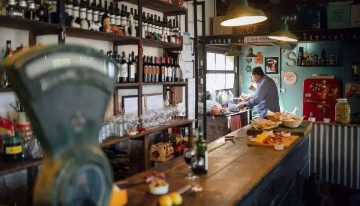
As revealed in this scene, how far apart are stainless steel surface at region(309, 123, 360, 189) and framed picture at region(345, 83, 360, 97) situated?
11.2 feet

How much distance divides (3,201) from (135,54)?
237 cm

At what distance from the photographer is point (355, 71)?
7879 millimetres

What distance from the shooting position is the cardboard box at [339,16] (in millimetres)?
6543

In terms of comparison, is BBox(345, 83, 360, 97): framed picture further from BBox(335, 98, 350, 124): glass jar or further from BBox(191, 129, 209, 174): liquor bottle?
BBox(191, 129, 209, 174): liquor bottle

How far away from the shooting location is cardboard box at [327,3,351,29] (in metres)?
6.54

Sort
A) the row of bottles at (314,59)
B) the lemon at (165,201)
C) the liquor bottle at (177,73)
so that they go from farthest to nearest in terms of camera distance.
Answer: the row of bottles at (314,59), the liquor bottle at (177,73), the lemon at (165,201)

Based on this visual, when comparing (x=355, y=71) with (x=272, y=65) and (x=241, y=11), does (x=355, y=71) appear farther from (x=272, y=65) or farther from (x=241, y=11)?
(x=241, y=11)

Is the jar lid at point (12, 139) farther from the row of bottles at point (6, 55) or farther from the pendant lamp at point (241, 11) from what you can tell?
the pendant lamp at point (241, 11)

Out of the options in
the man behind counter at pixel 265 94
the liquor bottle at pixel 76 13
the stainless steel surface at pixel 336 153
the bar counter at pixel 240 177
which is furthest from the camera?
the man behind counter at pixel 265 94

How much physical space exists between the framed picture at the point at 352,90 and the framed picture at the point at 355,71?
0.14 metres

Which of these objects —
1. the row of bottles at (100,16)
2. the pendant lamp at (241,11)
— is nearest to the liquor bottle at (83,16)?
the row of bottles at (100,16)

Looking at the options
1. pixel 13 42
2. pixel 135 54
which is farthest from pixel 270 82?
pixel 13 42

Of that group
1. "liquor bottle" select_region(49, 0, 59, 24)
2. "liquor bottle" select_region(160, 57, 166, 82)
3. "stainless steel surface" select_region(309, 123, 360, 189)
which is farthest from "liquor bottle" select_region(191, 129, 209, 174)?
"stainless steel surface" select_region(309, 123, 360, 189)

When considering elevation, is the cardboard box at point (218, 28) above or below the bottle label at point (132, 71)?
above
